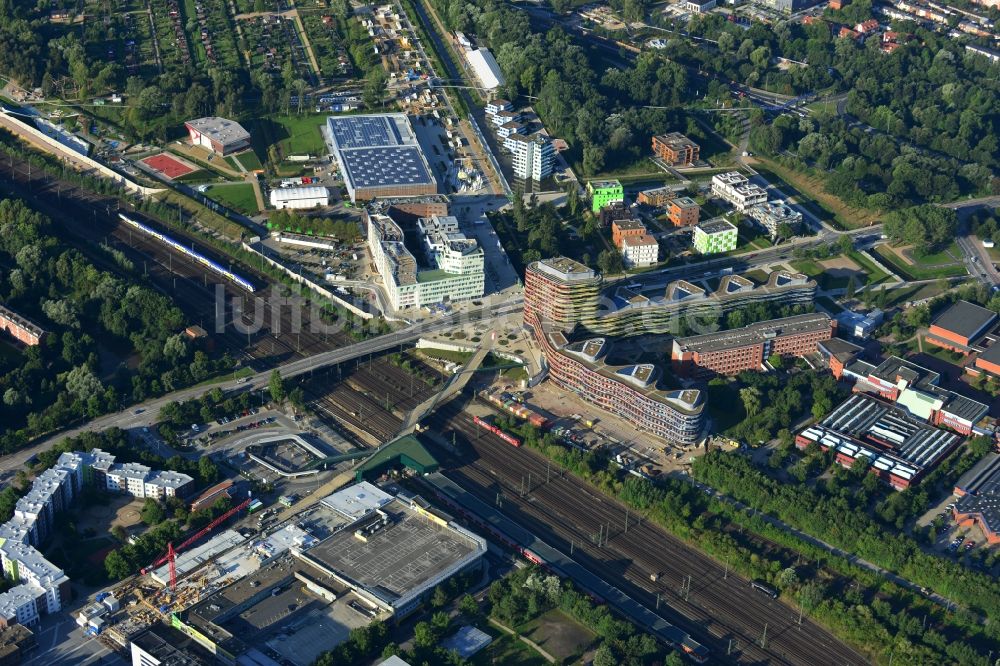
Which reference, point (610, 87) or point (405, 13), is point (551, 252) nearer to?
point (610, 87)

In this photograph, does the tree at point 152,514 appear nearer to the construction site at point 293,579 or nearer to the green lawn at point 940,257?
the construction site at point 293,579

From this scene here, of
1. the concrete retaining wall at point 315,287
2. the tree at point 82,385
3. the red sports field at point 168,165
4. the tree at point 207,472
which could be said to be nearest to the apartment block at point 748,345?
the concrete retaining wall at point 315,287

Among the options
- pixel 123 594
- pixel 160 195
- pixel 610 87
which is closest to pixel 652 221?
pixel 610 87

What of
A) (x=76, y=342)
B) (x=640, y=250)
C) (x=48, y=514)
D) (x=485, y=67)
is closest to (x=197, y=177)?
(x=76, y=342)

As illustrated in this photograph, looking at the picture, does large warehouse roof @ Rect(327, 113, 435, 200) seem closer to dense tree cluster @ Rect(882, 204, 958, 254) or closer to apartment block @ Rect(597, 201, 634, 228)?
apartment block @ Rect(597, 201, 634, 228)

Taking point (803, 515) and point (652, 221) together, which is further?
point (652, 221)

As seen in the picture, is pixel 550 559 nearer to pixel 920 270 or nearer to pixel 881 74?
pixel 920 270
